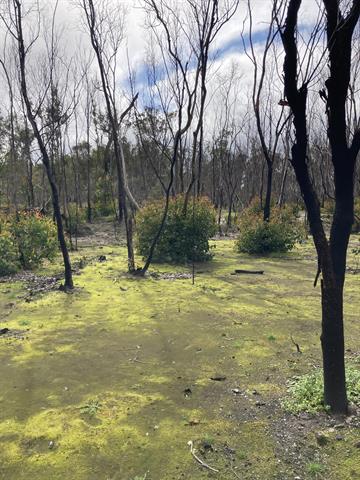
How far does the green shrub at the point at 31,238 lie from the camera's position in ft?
36.4

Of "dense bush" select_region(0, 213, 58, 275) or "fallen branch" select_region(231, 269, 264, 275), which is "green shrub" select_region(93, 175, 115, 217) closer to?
"dense bush" select_region(0, 213, 58, 275)

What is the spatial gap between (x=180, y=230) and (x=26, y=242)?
445 centimetres

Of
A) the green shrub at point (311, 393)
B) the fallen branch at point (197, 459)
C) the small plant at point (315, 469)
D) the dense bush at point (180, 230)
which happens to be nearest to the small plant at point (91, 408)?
the fallen branch at point (197, 459)

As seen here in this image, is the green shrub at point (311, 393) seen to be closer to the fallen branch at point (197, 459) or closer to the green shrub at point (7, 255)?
the fallen branch at point (197, 459)

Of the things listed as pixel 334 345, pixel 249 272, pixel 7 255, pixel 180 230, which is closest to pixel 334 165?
pixel 334 345

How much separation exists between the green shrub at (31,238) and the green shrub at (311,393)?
351 inches

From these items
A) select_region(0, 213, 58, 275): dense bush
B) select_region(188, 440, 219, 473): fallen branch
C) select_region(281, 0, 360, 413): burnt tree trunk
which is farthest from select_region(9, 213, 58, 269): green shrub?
select_region(281, 0, 360, 413): burnt tree trunk

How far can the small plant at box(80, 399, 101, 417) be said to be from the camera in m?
3.78

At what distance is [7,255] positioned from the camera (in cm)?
1065

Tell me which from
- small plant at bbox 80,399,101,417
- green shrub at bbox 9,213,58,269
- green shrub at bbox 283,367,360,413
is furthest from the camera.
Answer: green shrub at bbox 9,213,58,269

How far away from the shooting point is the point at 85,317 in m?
6.89

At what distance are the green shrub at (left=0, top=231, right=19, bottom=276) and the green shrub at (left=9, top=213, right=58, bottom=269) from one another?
26cm

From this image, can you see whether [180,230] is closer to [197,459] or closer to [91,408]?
[91,408]

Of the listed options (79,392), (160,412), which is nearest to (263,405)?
(160,412)
